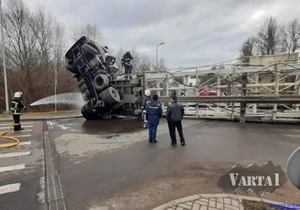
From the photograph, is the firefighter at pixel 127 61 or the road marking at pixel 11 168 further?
the firefighter at pixel 127 61

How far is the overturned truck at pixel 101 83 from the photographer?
13086 millimetres

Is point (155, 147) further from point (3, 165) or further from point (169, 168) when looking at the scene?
point (3, 165)

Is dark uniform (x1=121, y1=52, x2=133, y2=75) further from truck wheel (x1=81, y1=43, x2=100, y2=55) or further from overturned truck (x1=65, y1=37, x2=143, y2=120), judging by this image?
truck wheel (x1=81, y1=43, x2=100, y2=55)

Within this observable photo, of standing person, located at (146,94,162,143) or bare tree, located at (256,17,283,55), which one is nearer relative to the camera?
standing person, located at (146,94,162,143)

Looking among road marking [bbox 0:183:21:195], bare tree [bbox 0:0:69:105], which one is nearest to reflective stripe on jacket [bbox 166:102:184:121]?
road marking [bbox 0:183:21:195]

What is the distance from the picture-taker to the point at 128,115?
14320 mm

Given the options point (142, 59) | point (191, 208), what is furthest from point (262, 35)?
point (191, 208)

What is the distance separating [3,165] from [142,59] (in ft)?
171

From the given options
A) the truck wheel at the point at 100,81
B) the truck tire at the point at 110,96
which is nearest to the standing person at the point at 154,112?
the truck tire at the point at 110,96

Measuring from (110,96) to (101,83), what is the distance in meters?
0.84

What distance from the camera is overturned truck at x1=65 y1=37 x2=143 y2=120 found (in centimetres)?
1309

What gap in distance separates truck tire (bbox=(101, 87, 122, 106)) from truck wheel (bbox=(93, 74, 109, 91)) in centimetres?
25

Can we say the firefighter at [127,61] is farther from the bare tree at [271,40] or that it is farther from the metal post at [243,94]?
the bare tree at [271,40]

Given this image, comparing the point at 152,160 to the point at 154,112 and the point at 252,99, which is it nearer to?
the point at 154,112
